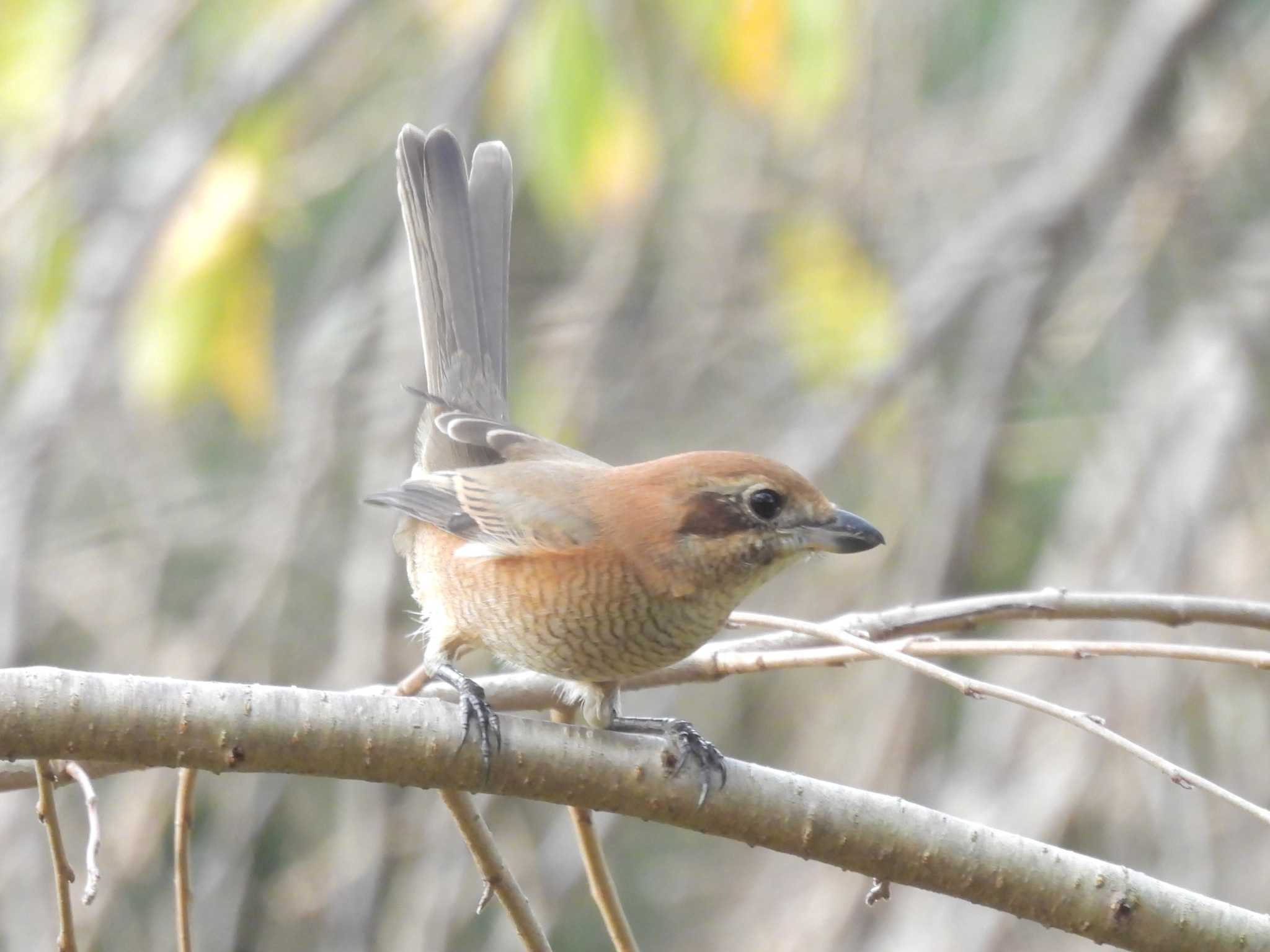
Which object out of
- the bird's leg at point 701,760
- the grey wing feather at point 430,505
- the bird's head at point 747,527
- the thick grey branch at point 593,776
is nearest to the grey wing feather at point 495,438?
the grey wing feather at point 430,505

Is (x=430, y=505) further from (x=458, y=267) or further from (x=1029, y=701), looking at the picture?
(x=1029, y=701)

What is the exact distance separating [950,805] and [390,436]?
2110 millimetres

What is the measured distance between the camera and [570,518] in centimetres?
321

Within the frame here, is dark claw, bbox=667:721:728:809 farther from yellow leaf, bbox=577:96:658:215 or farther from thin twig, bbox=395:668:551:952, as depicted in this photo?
yellow leaf, bbox=577:96:658:215

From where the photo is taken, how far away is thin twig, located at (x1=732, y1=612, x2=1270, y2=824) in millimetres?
1893

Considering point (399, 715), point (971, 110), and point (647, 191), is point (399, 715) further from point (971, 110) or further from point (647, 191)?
point (971, 110)

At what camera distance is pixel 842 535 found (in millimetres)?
2965

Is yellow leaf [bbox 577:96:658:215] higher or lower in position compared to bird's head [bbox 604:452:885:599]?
higher

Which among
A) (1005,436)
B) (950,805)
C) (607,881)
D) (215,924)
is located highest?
(1005,436)

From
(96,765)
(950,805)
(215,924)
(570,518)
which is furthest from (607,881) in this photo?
(215,924)

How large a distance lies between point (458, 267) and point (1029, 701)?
89.5 inches

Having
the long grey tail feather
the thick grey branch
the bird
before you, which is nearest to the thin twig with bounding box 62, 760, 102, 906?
the thick grey branch

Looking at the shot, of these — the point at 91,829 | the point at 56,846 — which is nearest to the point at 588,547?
the point at 91,829

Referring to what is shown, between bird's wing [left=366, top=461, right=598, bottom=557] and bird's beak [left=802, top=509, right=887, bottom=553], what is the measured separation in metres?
0.45
